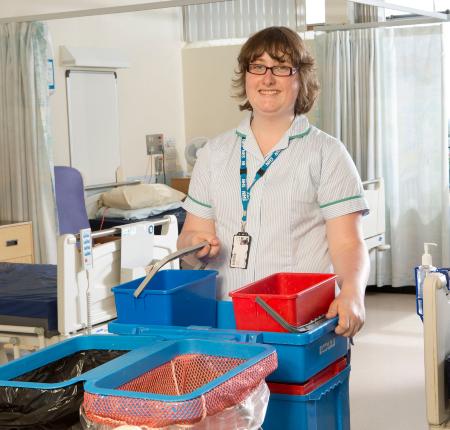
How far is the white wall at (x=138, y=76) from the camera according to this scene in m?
6.09

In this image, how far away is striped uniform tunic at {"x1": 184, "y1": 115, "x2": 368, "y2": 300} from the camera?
211cm

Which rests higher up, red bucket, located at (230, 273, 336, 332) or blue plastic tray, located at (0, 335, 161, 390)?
red bucket, located at (230, 273, 336, 332)

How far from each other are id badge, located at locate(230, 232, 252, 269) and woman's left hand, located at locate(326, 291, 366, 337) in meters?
0.40

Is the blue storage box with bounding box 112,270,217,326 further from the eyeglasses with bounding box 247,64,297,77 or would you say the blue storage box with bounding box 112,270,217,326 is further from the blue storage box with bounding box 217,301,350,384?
the eyeglasses with bounding box 247,64,297,77

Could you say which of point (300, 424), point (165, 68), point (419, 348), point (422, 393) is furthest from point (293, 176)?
point (165, 68)

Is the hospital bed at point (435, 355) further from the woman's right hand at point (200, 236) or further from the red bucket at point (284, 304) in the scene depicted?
the woman's right hand at point (200, 236)

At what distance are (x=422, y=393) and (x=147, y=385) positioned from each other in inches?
126

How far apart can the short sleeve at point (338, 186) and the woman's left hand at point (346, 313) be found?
0.32 meters

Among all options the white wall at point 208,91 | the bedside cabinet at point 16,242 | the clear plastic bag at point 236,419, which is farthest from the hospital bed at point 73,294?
the white wall at point 208,91

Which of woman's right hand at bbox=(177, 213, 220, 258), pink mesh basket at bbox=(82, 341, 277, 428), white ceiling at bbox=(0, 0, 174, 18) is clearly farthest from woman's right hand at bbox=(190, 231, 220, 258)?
white ceiling at bbox=(0, 0, 174, 18)

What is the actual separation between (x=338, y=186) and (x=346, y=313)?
427 millimetres

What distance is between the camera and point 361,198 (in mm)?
2096

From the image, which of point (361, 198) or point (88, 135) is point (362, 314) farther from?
point (88, 135)

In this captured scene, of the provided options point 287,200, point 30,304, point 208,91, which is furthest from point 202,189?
point 208,91
